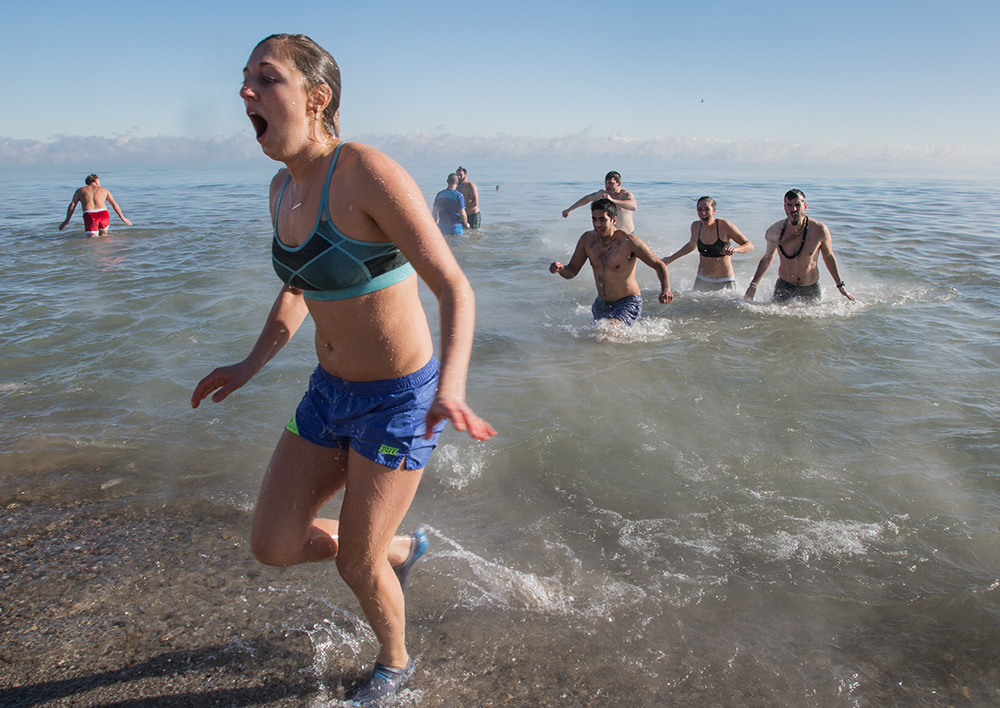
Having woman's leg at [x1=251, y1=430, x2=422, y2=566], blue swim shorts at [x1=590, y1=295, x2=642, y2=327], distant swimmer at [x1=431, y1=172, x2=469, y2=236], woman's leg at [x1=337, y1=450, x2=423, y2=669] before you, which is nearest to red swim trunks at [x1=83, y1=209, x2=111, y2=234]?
distant swimmer at [x1=431, y1=172, x2=469, y2=236]

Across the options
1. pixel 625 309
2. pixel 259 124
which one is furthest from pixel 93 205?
pixel 259 124

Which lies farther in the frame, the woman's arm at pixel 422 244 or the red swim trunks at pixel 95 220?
the red swim trunks at pixel 95 220

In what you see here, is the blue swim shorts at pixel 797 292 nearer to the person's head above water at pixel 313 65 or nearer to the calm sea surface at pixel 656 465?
the calm sea surface at pixel 656 465

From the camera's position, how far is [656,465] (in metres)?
4.32

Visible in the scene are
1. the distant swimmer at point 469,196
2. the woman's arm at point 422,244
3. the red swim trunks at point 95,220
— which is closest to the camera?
the woman's arm at point 422,244

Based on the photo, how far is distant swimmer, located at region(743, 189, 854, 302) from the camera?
7992 mm

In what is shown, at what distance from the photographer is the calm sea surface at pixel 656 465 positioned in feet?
9.03

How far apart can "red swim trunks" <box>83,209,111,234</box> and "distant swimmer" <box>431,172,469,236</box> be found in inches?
287

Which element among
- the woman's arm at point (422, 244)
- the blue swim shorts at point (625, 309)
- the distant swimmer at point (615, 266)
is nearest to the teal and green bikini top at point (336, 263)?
the woman's arm at point (422, 244)

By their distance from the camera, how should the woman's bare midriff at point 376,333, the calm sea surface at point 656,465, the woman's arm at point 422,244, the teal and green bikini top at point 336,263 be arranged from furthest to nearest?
the calm sea surface at point 656,465 → the woman's bare midriff at point 376,333 → the teal and green bikini top at point 336,263 → the woman's arm at point 422,244

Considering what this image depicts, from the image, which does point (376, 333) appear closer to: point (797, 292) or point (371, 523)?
point (371, 523)

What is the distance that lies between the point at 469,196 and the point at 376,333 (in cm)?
1442

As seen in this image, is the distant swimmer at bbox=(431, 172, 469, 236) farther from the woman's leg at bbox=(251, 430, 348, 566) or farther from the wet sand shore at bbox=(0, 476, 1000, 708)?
the woman's leg at bbox=(251, 430, 348, 566)

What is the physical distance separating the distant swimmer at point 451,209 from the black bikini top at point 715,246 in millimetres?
7221
